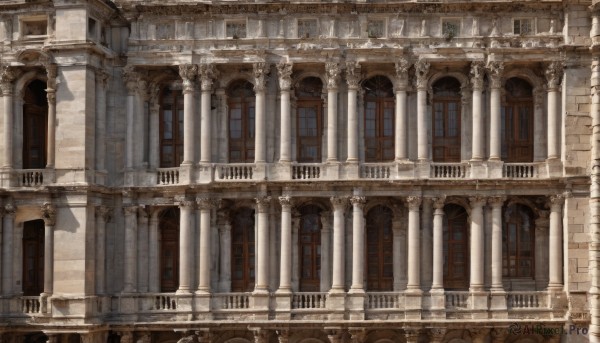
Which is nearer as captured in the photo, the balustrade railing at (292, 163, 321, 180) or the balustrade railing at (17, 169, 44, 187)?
the balustrade railing at (17, 169, 44, 187)

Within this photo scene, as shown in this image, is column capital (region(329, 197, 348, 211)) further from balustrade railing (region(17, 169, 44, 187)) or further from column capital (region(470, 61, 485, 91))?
balustrade railing (region(17, 169, 44, 187))

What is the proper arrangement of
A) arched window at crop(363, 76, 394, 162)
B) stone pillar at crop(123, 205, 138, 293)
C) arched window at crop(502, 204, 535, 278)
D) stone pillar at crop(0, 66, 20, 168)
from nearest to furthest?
stone pillar at crop(0, 66, 20, 168), stone pillar at crop(123, 205, 138, 293), arched window at crop(502, 204, 535, 278), arched window at crop(363, 76, 394, 162)

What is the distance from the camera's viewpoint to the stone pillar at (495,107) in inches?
1405

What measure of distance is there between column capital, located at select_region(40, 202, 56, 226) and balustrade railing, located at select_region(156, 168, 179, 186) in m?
4.23

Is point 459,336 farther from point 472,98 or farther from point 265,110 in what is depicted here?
point 265,110

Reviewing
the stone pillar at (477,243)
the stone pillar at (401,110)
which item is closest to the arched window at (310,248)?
the stone pillar at (401,110)

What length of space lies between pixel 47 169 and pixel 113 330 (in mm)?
6714

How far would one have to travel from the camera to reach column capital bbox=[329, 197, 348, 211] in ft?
117

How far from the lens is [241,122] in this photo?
1462 inches

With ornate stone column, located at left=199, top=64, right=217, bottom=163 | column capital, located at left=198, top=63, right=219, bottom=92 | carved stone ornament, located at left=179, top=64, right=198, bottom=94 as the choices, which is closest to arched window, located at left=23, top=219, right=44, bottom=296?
ornate stone column, located at left=199, top=64, right=217, bottom=163

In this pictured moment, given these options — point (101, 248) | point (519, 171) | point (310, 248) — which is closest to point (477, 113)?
point (519, 171)

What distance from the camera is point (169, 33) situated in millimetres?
36625

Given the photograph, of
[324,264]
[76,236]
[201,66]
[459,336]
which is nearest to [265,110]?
[201,66]

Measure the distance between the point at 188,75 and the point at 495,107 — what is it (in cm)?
1206
